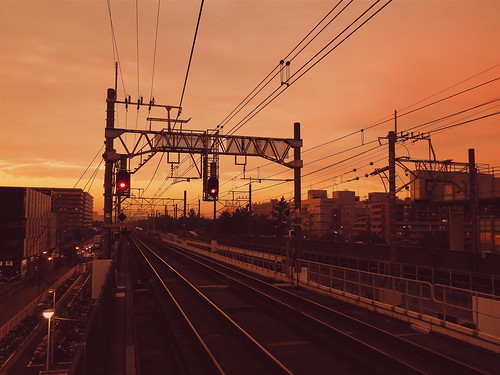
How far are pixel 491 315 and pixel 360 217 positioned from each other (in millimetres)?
152499

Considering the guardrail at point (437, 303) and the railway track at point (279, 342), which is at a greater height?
the guardrail at point (437, 303)

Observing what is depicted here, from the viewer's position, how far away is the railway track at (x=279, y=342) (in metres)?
10.1

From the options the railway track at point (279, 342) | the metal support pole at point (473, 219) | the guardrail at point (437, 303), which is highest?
the metal support pole at point (473, 219)

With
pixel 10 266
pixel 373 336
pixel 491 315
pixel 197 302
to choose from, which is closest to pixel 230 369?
pixel 373 336

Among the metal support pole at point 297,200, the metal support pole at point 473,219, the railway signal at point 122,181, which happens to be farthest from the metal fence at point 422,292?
the railway signal at point 122,181

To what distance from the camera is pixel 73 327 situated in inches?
747

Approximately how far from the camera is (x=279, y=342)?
12438 millimetres

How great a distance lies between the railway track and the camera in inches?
397

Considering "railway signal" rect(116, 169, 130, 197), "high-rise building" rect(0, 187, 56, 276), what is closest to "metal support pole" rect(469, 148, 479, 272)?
"railway signal" rect(116, 169, 130, 197)

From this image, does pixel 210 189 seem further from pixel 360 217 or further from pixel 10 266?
pixel 360 217

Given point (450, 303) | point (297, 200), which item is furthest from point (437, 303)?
point (297, 200)

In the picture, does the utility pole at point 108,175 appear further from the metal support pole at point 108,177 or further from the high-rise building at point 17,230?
the high-rise building at point 17,230

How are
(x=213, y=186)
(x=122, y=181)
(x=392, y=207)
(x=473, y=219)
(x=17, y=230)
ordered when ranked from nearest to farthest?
(x=122, y=181)
(x=213, y=186)
(x=392, y=207)
(x=473, y=219)
(x=17, y=230)

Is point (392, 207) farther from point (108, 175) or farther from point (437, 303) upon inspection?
point (108, 175)
